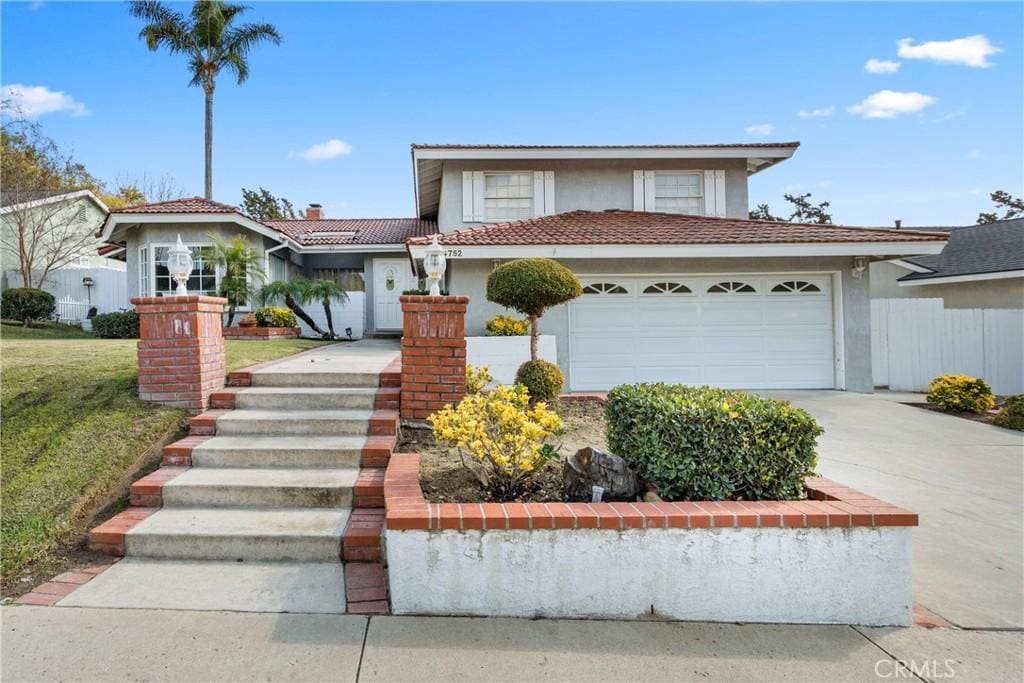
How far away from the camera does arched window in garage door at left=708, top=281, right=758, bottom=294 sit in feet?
35.0

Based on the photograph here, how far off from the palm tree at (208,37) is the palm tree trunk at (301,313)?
9971 millimetres

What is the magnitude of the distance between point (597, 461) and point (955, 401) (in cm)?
904

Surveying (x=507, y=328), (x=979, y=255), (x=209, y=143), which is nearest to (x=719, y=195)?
(x=507, y=328)

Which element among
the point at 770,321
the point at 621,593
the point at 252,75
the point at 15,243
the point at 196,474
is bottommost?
the point at 621,593

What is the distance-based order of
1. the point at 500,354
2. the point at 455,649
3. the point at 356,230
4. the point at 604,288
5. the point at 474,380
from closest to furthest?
the point at 455,649 < the point at 474,380 < the point at 500,354 < the point at 604,288 < the point at 356,230

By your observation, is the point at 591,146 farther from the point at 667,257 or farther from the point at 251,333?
the point at 251,333

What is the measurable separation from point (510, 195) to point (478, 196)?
2.52ft

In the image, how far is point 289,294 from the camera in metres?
14.0

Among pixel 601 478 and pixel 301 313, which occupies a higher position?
pixel 301 313

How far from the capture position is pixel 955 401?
9.12 meters

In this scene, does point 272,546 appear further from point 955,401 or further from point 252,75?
point 252,75

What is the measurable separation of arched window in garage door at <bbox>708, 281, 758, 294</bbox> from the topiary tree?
200 inches

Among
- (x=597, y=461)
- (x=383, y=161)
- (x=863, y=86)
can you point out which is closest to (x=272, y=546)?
(x=597, y=461)

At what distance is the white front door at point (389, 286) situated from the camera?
1664 centimetres
